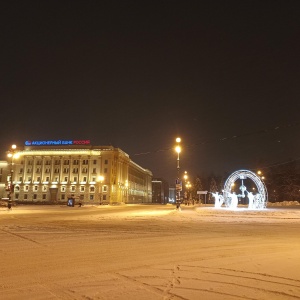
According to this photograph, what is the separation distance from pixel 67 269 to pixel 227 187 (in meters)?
36.5

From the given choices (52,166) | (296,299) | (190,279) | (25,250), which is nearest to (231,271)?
(190,279)

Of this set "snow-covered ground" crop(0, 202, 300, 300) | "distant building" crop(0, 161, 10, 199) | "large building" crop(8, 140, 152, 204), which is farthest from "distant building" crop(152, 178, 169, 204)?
"snow-covered ground" crop(0, 202, 300, 300)

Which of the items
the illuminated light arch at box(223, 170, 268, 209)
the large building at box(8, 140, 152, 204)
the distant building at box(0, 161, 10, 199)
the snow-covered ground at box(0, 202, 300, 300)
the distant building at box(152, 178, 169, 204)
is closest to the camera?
the snow-covered ground at box(0, 202, 300, 300)

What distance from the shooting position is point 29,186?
361ft

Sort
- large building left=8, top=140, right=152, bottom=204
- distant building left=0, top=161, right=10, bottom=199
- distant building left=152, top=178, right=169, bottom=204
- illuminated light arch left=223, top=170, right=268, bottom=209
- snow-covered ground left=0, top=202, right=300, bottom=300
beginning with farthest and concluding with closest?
distant building left=152, top=178, right=169, bottom=204 → distant building left=0, top=161, right=10, bottom=199 → large building left=8, top=140, right=152, bottom=204 → illuminated light arch left=223, top=170, right=268, bottom=209 → snow-covered ground left=0, top=202, right=300, bottom=300

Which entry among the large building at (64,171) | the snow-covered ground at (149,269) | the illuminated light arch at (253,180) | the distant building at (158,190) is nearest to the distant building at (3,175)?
the large building at (64,171)

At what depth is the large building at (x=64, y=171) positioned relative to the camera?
108 metres

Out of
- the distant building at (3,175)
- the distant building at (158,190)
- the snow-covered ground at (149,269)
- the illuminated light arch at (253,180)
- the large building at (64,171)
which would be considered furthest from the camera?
the distant building at (158,190)

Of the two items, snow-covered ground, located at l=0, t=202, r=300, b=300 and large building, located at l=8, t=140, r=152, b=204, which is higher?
large building, located at l=8, t=140, r=152, b=204

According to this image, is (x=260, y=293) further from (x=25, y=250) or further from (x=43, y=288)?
(x=25, y=250)

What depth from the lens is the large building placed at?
108 m

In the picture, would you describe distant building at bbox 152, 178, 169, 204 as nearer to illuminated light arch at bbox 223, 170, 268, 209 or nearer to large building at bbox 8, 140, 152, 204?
large building at bbox 8, 140, 152, 204

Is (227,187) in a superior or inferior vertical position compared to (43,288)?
superior

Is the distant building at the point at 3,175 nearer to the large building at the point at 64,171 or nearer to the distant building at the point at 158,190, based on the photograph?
the large building at the point at 64,171
